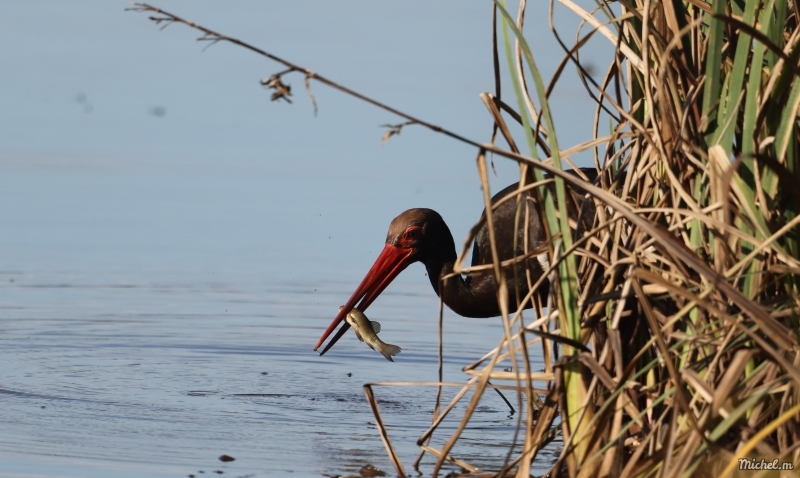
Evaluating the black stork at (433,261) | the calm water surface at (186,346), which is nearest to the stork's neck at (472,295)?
the black stork at (433,261)

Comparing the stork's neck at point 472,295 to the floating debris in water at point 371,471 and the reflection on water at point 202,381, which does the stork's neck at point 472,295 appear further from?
the floating debris in water at point 371,471

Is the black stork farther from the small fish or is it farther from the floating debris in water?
the floating debris in water

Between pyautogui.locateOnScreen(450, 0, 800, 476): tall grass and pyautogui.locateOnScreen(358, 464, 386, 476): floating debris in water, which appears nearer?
pyautogui.locateOnScreen(450, 0, 800, 476): tall grass

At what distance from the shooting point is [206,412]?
491 cm

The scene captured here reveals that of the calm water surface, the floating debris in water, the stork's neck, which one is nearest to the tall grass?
the floating debris in water

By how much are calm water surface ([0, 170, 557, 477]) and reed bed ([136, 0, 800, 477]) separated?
96 centimetres

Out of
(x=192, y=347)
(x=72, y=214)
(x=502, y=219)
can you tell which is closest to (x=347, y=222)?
(x=72, y=214)

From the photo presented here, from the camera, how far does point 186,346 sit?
21.6 ft

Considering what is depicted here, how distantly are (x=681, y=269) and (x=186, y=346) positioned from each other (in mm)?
4069

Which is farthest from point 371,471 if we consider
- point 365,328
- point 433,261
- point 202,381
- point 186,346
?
point 186,346

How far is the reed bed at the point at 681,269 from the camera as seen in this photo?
9.05ft

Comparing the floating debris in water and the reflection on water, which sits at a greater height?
the reflection on water

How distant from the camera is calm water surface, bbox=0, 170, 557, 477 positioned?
13.8 ft

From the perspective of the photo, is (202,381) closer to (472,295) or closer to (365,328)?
(365,328)
